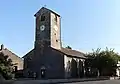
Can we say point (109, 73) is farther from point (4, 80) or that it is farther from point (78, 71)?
point (4, 80)

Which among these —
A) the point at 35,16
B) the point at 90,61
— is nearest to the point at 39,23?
the point at 35,16

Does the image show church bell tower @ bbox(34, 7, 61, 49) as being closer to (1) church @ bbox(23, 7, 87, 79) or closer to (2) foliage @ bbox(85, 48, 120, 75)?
(1) church @ bbox(23, 7, 87, 79)

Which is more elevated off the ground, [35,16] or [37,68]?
[35,16]

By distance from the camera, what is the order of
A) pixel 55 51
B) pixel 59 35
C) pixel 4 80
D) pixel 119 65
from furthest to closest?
1. pixel 119 65
2. pixel 59 35
3. pixel 55 51
4. pixel 4 80

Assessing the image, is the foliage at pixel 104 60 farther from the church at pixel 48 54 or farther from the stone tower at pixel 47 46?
the stone tower at pixel 47 46

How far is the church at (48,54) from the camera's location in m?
53.9

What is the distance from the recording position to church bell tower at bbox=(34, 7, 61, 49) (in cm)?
5553

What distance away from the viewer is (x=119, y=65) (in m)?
63.1

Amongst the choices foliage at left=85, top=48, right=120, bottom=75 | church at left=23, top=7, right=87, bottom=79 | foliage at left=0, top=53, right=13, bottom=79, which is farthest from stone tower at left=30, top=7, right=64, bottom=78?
foliage at left=0, top=53, right=13, bottom=79

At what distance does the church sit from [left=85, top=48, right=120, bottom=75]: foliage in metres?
4.82

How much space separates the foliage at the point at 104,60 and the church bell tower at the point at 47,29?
885 centimetres

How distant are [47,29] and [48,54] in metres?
5.84

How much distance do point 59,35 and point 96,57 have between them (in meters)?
10.4

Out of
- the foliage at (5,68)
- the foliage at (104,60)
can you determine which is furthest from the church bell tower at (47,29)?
the foliage at (5,68)
